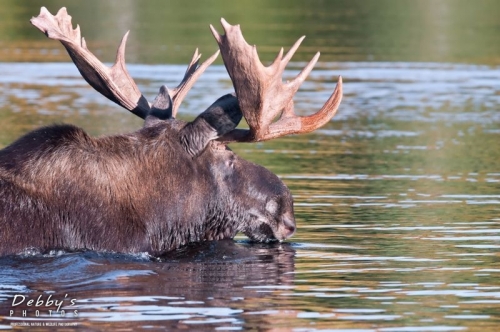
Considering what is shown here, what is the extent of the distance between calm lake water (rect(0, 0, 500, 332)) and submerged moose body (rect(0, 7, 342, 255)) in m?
0.16

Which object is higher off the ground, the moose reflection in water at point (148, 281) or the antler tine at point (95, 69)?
the antler tine at point (95, 69)

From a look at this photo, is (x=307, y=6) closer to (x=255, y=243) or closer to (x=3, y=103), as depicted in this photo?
(x=3, y=103)

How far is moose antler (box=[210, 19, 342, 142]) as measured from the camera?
→ 910 cm

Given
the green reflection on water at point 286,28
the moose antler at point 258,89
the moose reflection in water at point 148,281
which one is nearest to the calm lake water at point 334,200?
the moose reflection in water at point 148,281

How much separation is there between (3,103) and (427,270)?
11992 millimetres

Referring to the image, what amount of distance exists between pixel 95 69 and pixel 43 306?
9.67 ft

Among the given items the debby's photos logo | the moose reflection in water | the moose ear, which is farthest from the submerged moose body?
the debby's photos logo

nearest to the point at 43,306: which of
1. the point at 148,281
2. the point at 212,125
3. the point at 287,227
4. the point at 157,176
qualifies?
the point at 148,281

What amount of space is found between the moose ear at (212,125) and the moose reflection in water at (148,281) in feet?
2.46

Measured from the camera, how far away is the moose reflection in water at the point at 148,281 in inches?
294

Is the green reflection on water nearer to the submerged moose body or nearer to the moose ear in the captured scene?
the submerged moose body

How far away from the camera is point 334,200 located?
473 inches

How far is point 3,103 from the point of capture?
1977 cm

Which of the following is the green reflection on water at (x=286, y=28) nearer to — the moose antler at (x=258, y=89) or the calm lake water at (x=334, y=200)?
the calm lake water at (x=334, y=200)
